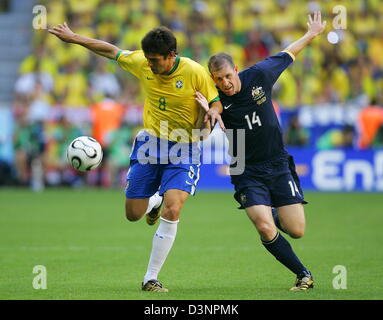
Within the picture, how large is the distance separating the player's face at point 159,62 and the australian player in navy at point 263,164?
1.35ft

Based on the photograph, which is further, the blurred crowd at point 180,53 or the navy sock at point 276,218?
the blurred crowd at point 180,53

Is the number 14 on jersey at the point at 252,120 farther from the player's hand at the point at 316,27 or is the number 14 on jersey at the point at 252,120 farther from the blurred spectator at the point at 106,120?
the blurred spectator at the point at 106,120

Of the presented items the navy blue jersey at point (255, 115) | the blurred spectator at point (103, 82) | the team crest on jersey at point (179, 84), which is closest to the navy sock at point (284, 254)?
the navy blue jersey at point (255, 115)

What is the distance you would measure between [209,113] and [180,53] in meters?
14.2

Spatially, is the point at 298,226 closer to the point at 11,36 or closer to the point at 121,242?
the point at 121,242

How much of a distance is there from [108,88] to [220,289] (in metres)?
13.6

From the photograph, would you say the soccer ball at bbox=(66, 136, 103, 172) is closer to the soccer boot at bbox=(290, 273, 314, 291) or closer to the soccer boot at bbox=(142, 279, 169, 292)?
the soccer boot at bbox=(142, 279, 169, 292)

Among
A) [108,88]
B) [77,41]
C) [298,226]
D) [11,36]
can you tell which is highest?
[11,36]

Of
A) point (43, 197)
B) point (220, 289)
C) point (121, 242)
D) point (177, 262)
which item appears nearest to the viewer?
point (220, 289)

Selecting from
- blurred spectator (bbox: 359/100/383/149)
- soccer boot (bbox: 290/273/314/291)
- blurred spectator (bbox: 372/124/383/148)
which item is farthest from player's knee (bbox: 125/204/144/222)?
blurred spectator (bbox: 372/124/383/148)

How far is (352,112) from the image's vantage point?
19000 mm

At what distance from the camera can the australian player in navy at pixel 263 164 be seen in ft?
25.5
